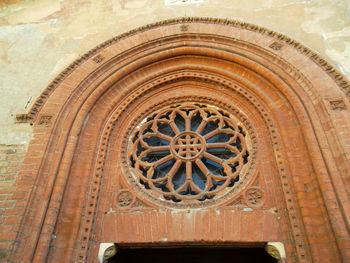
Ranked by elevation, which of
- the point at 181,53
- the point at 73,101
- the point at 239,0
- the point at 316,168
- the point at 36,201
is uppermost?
the point at 239,0

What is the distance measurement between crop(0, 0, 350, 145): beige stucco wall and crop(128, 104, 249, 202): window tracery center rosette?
6.22 feet

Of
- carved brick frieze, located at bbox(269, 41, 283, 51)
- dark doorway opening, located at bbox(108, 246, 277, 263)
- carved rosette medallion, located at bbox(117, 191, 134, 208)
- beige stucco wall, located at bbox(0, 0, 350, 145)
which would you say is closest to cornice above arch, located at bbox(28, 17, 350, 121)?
carved brick frieze, located at bbox(269, 41, 283, 51)

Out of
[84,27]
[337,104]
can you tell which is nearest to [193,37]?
[84,27]

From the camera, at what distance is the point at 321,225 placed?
4117 mm

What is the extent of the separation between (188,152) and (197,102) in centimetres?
118

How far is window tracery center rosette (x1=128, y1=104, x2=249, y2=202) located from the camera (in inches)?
198

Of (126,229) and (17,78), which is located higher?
(17,78)

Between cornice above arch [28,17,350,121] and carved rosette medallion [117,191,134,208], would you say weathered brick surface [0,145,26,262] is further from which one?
carved rosette medallion [117,191,134,208]

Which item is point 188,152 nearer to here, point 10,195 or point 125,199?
point 125,199

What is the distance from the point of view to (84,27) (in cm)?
673

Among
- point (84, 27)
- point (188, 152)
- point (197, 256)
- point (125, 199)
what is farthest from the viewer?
point (84, 27)

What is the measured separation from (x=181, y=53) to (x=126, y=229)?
11.3ft

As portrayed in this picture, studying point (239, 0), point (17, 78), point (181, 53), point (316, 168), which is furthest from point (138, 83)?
point (316, 168)

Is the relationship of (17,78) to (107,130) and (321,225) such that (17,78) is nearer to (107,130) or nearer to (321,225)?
(107,130)
